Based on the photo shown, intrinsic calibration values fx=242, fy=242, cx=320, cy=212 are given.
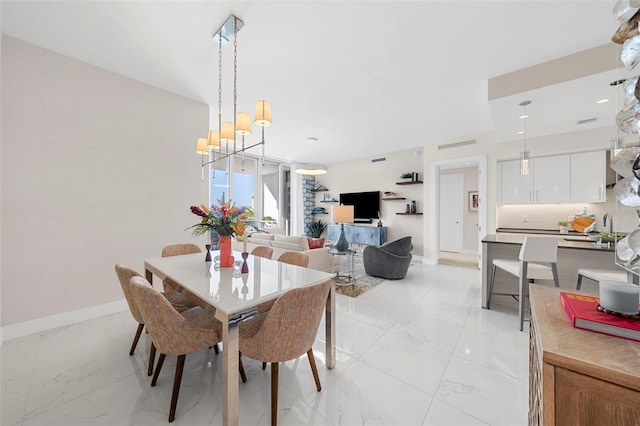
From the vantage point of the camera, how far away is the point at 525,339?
2311 millimetres

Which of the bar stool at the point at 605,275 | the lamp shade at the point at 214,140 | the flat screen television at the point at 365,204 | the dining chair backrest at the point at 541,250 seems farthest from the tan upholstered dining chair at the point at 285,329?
the flat screen television at the point at 365,204

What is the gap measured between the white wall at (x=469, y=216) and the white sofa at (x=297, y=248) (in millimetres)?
4407

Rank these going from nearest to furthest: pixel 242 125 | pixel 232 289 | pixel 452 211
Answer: pixel 232 289 → pixel 242 125 → pixel 452 211

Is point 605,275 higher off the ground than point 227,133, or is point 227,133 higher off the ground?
point 227,133

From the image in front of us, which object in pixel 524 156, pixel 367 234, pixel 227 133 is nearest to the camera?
pixel 227 133

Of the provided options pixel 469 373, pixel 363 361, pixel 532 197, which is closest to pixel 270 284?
pixel 363 361

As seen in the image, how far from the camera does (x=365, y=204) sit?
22.6 ft

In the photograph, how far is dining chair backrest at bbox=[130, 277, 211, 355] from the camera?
134cm

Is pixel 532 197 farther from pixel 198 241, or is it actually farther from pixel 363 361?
pixel 198 241

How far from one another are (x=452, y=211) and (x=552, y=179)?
9.49ft

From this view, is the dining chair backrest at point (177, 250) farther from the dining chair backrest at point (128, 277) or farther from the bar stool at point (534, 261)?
the bar stool at point (534, 261)

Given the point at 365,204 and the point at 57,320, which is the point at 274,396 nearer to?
the point at 57,320

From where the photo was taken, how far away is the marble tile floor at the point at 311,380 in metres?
1.48

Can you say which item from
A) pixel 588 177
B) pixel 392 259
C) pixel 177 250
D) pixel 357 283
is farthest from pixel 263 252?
pixel 588 177
